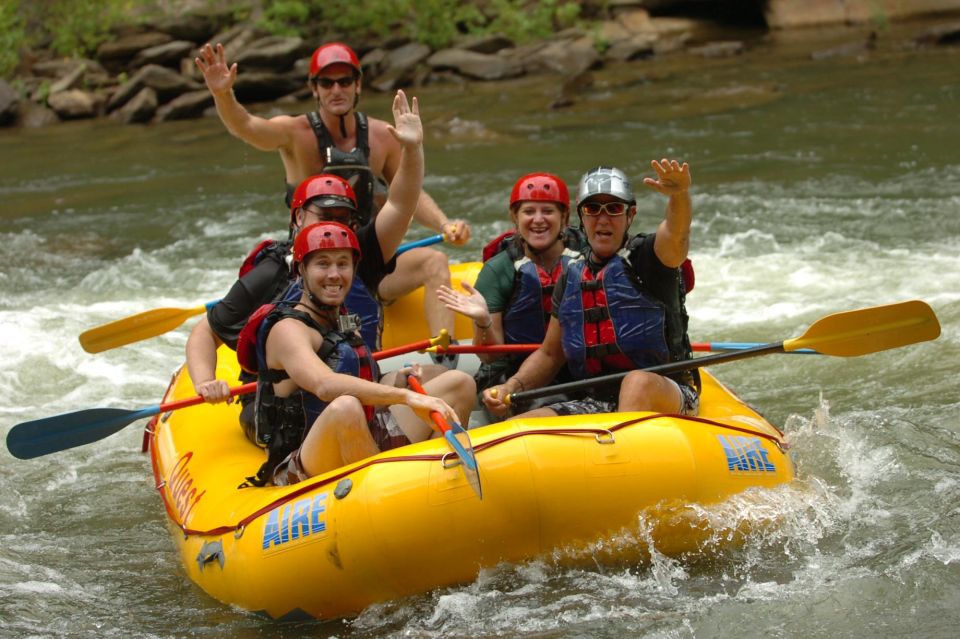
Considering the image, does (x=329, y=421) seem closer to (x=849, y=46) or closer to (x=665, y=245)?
(x=665, y=245)

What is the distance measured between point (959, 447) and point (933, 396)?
0.69 m

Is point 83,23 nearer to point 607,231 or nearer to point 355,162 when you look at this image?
point 355,162

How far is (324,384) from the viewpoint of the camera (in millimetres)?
3883

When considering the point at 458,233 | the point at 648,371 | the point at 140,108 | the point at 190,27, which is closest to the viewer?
the point at 648,371

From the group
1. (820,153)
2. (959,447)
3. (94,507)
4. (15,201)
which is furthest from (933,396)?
(15,201)

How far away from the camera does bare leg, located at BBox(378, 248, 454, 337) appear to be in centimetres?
532

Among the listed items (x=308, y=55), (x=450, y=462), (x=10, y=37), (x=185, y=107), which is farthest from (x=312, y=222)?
(x=10, y=37)

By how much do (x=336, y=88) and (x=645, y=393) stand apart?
1.95m

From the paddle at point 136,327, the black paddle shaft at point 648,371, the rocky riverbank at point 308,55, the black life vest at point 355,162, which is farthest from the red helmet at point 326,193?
the rocky riverbank at point 308,55

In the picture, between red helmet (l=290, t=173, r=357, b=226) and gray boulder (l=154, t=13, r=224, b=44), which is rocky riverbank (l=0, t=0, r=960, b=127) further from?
red helmet (l=290, t=173, r=357, b=226)

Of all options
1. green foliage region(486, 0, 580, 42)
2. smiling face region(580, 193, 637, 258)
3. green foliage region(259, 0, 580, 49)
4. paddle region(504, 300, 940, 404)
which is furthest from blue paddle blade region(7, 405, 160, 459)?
green foliage region(486, 0, 580, 42)

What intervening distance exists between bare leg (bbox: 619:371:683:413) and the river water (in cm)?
43

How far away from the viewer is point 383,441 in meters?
4.23

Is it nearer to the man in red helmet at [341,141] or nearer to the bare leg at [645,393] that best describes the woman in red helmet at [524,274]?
the man in red helmet at [341,141]
